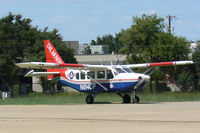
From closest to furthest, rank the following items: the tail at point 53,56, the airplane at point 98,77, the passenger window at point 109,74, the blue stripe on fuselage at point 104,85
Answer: the airplane at point 98,77 < the blue stripe on fuselage at point 104,85 < the passenger window at point 109,74 < the tail at point 53,56

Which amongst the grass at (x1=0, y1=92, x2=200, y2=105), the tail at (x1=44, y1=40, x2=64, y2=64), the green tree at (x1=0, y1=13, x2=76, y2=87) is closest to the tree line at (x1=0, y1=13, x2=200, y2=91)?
the green tree at (x1=0, y1=13, x2=76, y2=87)

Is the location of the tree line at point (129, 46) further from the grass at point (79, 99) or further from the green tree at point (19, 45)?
the grass at point (79, 99)

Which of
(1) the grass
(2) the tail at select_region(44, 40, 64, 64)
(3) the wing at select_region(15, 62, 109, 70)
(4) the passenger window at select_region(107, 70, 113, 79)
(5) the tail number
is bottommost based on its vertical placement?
(1) the grass

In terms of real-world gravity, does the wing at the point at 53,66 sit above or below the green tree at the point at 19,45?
below

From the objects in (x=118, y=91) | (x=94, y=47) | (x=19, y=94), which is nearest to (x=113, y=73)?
(x=118, y=91)

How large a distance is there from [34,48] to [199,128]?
49.4 metres

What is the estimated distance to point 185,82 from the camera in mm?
41969

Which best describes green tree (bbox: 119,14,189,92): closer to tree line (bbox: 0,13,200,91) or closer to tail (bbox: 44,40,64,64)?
tree line (bbox: 0,13,200,91)

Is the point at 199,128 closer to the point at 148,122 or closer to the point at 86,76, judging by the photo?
the point at 148,122

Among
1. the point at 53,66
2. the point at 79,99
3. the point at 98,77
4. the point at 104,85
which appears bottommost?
the point at 79,99

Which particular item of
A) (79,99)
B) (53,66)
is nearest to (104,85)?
(53,66)

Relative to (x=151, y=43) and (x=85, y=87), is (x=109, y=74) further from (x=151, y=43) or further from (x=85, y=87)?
(x=151, y=43)

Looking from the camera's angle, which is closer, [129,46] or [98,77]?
[98,77]

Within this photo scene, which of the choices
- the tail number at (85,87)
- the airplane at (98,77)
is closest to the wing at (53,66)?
the airplane at (98,77)
